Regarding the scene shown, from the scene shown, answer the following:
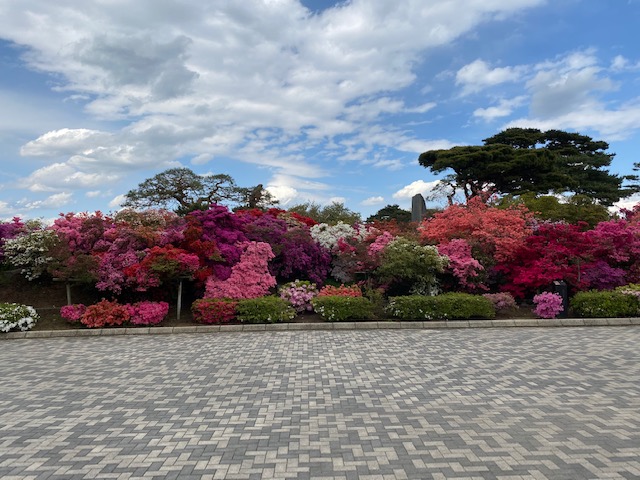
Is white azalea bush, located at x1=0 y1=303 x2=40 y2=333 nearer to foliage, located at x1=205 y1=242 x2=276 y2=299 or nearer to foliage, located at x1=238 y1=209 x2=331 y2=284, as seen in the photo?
foliage, located at x1=205 y1=242 x2=276 y2=299

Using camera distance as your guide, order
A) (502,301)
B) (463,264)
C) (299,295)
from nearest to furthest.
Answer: (502,301) < (299,295) < (463,264)

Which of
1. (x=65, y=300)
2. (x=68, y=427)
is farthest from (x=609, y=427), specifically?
(x=65, y=300)

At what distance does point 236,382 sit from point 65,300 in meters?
7.64

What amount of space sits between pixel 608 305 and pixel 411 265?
4.18m

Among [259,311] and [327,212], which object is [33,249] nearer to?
[259,311]

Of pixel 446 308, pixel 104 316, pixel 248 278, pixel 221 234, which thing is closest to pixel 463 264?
pixel 446 308

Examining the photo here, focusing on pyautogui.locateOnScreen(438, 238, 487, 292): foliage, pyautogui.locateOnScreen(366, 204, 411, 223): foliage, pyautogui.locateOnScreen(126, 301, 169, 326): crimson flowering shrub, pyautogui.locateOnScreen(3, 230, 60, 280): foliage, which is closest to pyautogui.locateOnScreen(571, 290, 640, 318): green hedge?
pyautogui.locateOnScreen(438, 238, 487, 292): foliage

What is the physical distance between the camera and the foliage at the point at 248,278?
9352 millimetres

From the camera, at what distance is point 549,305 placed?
877 cm

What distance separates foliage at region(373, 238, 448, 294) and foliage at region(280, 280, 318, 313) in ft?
5.83

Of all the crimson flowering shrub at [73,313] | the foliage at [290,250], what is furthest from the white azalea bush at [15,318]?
the foliage at [290,250]

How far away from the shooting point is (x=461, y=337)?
296 inches

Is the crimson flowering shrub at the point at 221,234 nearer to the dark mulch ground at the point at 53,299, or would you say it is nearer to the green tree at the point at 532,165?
the dark mulch ground at the point at 53,299

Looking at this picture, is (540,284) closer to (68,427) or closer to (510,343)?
(510,343)
